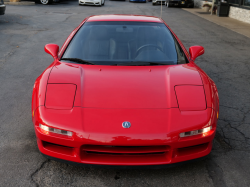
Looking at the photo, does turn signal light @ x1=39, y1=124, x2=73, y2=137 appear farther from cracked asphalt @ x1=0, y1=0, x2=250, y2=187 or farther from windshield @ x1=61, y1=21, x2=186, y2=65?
windshield @ x1=61, y1=21, x2=186, y2=65

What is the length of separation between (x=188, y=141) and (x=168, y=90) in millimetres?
667

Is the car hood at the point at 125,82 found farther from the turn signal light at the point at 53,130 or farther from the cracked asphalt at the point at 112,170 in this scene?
the cracked asphalt at the point at 112,170

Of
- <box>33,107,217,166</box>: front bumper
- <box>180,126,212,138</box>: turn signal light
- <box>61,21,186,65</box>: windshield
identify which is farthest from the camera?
<box>61,21,186,65</box>: windshield

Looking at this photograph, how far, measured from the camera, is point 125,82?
3244 millimetres

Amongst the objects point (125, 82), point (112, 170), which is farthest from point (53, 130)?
point (125, 82)

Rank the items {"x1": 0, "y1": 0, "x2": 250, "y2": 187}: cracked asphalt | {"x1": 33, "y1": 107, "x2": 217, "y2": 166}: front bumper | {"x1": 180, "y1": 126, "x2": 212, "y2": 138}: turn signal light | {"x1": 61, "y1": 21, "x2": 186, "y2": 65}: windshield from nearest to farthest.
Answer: {"x1": 33, "y1": 107, "x2": 217, "y2": 166}: front bumper, {"x1": 180, "y1": 126, "x2": 212, "y2": 138}: turn signal light, {"x1": 0, "y1": 0, "x2": 250, "y2": 187}: cracked asphalt, {"x1": 61, "y1": 21, "x2": 186, "y2": 65}: windshield

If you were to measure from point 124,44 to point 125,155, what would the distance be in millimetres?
1801

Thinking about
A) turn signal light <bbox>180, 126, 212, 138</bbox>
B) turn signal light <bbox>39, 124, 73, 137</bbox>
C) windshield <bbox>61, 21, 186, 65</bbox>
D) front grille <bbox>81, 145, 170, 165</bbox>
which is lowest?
front grille <bbox>81, 145, 170, 165</bbox>

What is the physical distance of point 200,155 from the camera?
285 cm

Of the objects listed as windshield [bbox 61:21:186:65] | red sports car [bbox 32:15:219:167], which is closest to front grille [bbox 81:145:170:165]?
red sports car [bbox 32:15:219:167]

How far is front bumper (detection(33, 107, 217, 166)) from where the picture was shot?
2.62 meters

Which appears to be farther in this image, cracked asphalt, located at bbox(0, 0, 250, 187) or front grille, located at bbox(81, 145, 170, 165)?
cracked asphalt, located at bbox(0, 0, 250, 187)

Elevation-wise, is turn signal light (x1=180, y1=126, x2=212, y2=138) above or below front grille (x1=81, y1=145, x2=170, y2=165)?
above

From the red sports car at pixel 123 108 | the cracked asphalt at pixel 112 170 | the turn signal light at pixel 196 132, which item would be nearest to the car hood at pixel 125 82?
the red sports car at pixel 123 108
